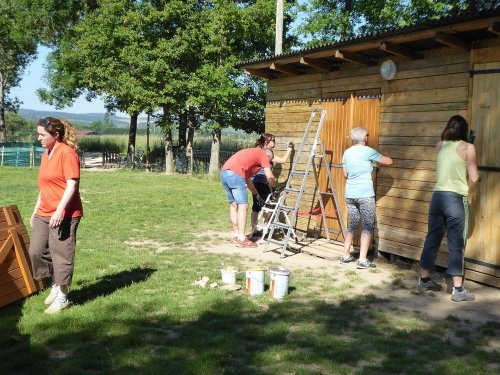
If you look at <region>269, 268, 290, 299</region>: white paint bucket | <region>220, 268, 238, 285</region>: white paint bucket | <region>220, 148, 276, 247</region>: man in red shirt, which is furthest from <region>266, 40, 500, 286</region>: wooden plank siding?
<region>220, 268, 238, 285</region>: white paint bucket

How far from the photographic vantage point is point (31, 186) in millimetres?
17281

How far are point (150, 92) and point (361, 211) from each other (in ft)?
63.8

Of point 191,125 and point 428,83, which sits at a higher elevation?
point 191,125

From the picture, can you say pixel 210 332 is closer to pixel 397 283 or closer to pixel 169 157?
pixel 397 283

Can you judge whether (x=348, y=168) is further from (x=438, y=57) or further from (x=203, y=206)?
(x=203, y=206)

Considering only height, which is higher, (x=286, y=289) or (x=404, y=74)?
(x=404, y=74)

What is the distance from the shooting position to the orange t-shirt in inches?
192

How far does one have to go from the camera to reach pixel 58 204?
4.92 m

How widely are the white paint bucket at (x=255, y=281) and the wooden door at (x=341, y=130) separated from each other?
3069 mm

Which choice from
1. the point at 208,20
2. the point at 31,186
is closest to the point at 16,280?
the point at 31,186

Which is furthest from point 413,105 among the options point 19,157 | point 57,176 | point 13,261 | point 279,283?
point 19,157

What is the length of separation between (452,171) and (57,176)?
410 cm

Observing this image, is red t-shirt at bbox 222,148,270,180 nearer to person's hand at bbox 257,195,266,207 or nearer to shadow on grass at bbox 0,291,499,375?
person's hand at bbox 257,195,266,207

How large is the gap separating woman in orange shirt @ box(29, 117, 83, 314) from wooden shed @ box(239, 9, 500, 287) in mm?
4420
